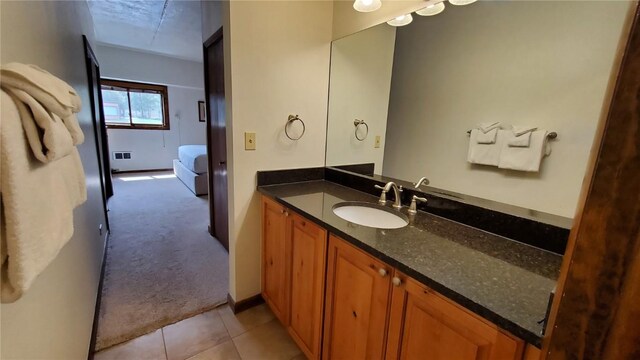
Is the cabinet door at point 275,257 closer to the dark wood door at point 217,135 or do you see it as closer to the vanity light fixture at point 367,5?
the dark wood door at point 217,135

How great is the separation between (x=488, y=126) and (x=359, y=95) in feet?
2.96

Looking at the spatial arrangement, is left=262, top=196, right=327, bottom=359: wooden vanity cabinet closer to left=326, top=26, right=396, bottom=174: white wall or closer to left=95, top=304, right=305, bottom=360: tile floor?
left=95, top=304, right=305, bottom=360: tile floor

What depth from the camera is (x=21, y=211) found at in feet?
1.55

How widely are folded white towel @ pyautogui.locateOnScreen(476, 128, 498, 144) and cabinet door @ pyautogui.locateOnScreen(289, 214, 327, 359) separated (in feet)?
3.20

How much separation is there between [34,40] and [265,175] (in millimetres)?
1180

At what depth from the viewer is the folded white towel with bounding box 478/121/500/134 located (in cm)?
135

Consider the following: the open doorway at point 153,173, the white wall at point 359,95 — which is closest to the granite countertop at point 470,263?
the white wall at point 359,95

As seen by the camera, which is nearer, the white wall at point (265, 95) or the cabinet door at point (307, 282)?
the cabinet door at point (307, 282)

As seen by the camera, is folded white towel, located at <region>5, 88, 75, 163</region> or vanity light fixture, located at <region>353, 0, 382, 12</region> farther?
vanity light fixture, located at <region>353, 0, 382, 12</region>

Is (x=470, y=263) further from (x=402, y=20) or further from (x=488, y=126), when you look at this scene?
(x=402, y=20)

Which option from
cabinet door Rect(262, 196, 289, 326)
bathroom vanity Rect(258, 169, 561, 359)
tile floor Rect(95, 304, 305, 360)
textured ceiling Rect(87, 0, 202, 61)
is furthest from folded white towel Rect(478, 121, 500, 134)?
textured ceiling Rect(87, 0, 202, 61)

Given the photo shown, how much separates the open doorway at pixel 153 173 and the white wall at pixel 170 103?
0.02 metres

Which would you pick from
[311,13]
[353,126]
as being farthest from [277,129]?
[311,13]

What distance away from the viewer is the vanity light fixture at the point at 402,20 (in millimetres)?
1489
